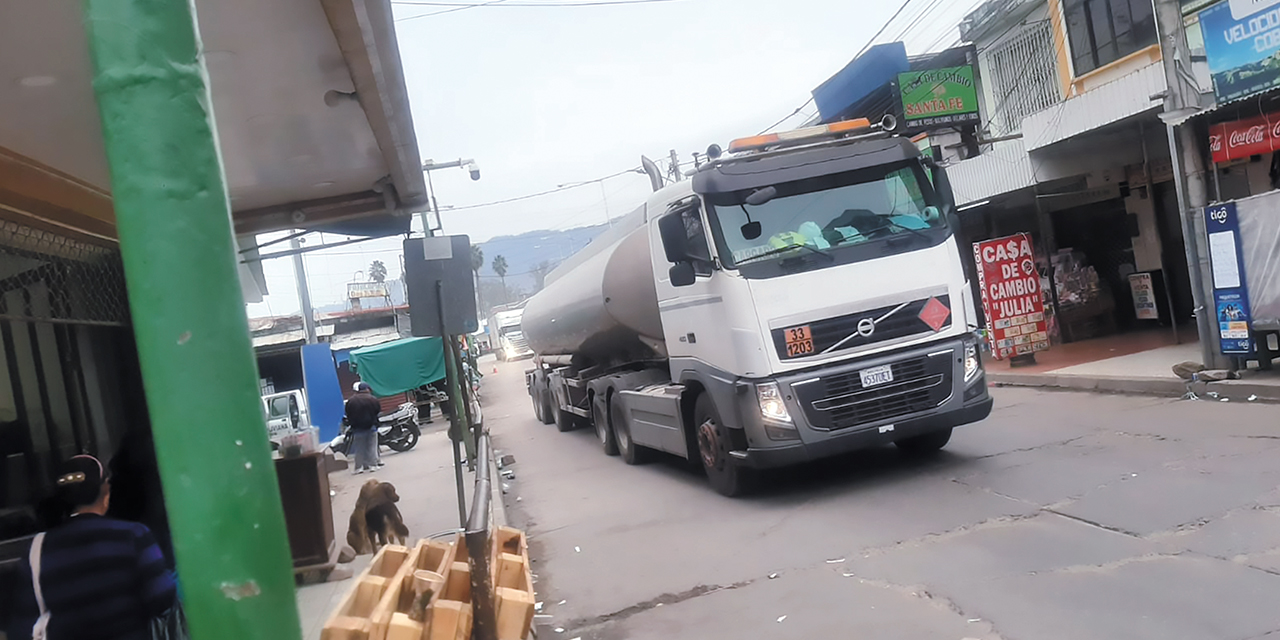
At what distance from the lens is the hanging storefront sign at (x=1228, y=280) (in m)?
10.2

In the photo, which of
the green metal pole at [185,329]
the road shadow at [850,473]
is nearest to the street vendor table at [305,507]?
the road shadow at [850,473]

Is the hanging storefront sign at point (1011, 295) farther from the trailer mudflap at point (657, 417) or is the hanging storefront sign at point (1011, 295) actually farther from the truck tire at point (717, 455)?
the truck tire at point (717, 455)

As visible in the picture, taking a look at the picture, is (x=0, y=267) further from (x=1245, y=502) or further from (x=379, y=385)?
(x=379, y=385)

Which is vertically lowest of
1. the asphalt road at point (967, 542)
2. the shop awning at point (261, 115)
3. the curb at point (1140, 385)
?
the curb at point (1140, 385)

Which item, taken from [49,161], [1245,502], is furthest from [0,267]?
[1245,502]

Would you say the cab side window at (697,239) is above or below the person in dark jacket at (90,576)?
above

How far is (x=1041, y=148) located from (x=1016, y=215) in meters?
5.25

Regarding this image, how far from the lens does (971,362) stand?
8039mm

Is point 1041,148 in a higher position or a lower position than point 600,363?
higher

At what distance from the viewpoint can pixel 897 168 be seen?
8102mm

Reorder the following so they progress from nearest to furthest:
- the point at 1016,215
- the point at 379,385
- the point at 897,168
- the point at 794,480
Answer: the point at 897,168, the point at 794,480, the point at 1016,215, the point at 379,385

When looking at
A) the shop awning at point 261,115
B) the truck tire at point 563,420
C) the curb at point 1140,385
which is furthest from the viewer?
the truck tire at point 563,420

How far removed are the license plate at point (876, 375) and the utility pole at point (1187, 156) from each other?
557 centimetres

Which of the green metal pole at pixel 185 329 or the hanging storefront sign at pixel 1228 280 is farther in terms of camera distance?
the hanging storefront sign at pixel 1228 280
